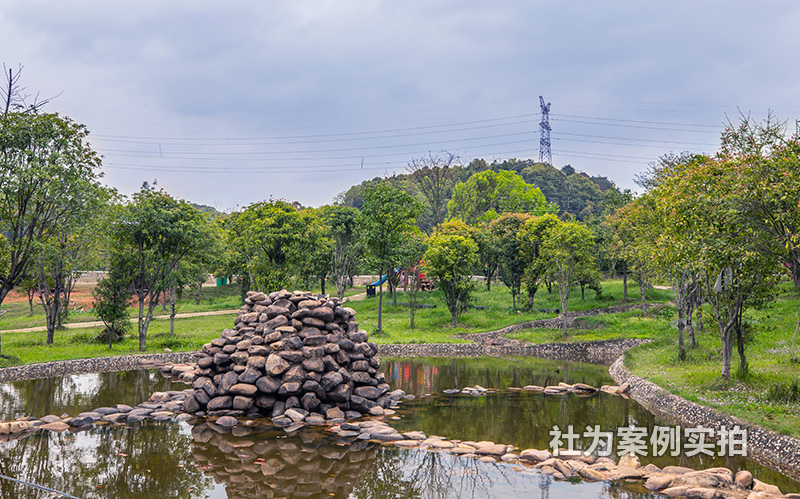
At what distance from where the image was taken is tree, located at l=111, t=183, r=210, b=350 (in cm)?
2697

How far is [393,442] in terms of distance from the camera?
1429 cm

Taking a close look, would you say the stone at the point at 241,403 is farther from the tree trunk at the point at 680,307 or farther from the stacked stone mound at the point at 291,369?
the tree trunk at the point at 680,307

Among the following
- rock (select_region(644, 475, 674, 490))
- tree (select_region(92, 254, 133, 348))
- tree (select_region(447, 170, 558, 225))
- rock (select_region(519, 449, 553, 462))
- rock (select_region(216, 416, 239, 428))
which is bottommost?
rock (select_region(216, 416, 239, 428))

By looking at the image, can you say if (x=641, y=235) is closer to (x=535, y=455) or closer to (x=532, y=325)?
(x=532, y=325)

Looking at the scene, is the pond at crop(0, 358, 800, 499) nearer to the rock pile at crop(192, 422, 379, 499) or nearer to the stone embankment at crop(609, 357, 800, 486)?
the rock pile at crop(192, 422, 379, 499)

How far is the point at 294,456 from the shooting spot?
42.7 ft

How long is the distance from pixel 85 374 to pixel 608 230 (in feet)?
133

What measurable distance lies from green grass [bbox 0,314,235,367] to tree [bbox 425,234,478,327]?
47.7 feet

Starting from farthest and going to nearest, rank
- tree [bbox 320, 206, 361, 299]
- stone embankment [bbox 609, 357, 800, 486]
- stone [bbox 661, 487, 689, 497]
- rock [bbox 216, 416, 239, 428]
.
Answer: tree [bbox 320, 206, 361, 299] < rock [bbox 216, 416, 239, 428] < stone embankment [bbox 609, 357, 800, 486] < stone [bbox 661, 487, 689, 497]

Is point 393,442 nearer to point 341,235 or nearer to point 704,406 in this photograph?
point 704,406

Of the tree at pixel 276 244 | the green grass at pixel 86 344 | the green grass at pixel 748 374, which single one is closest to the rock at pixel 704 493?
the green grass at pixel 748 374

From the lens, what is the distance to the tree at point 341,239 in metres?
42.5

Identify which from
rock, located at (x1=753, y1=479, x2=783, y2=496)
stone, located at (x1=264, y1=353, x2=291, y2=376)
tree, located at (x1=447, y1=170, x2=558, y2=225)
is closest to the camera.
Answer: rock, located at (x1=753, y1=479, x2=783, y2=496)

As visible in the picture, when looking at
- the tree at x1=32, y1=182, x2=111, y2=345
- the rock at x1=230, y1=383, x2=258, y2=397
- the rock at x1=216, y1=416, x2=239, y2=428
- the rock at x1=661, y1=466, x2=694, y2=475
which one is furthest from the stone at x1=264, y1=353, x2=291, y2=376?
the tree at x1=32, y1=182, x2=111, y2=345
